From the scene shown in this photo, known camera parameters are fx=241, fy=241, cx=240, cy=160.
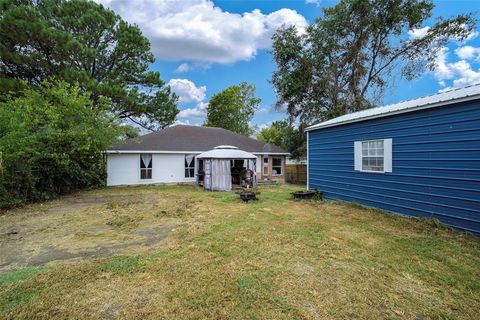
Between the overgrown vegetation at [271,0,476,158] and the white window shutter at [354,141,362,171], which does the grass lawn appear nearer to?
the white window shutter at [354,141,362,171]

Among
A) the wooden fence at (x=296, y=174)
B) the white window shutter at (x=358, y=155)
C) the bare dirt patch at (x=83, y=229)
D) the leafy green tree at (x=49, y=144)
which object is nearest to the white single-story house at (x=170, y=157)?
the wooden fence at (x=296, y=174)

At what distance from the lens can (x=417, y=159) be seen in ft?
20.4

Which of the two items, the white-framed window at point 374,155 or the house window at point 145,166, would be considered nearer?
the white-framed window at point 374,155

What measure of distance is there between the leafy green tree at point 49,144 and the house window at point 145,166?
234 centimetres

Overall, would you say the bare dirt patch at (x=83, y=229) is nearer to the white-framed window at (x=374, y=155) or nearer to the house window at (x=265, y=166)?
the white-framed window at (x=374, y=155)

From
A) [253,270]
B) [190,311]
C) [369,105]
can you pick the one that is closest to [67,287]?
[190,311]

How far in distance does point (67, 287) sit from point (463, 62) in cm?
1989

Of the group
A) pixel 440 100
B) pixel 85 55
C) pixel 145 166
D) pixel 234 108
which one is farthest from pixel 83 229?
pixel 234 108

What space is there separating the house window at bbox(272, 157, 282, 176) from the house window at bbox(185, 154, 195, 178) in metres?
6.12

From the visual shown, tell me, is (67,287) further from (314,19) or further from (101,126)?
(314,19)

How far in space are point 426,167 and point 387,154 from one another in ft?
3.80

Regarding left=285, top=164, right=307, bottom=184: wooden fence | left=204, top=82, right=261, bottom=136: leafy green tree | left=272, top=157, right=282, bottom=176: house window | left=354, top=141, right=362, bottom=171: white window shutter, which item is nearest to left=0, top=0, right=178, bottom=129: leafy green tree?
left=272, top=157, right=282, bottom=176: house window

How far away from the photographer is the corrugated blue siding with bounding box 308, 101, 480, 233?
514cm

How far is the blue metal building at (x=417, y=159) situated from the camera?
517 centimetres
